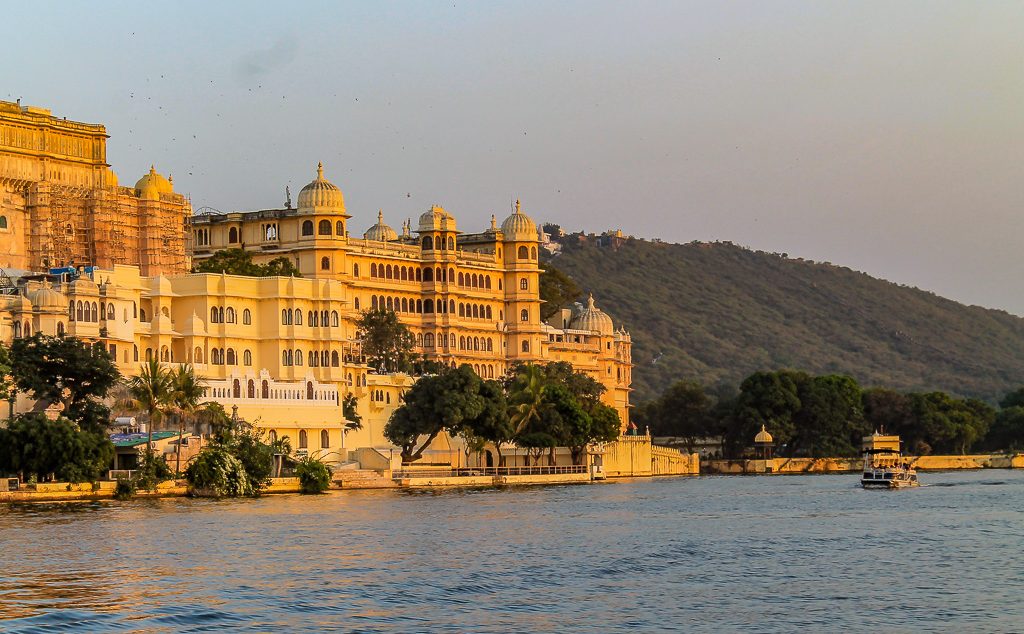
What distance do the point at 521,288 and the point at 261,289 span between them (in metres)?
32.4

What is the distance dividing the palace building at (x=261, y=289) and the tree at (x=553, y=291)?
403 inches

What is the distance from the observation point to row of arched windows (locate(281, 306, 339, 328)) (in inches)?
3932

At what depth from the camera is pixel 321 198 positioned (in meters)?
116

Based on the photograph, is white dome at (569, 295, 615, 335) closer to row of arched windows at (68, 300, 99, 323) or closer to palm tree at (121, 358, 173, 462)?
row of arched windows at (68, 300, 99, 323)

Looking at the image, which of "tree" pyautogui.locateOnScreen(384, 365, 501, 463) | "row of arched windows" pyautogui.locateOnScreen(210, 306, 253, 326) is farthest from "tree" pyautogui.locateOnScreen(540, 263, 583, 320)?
"row of arched windows" pyautogui.locateOnScreen(210, 306, 253, 326)

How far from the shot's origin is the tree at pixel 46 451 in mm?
73062

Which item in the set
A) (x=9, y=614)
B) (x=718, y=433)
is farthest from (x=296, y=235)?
(x=9, y=614)

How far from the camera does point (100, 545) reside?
54.2 meters

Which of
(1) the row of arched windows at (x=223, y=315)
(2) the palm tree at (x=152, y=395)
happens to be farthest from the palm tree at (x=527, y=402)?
(2) the palm tree at (x=152, y=395)

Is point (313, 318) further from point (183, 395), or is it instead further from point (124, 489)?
point (124, 489)

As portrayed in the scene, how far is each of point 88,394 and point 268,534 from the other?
26.3 m

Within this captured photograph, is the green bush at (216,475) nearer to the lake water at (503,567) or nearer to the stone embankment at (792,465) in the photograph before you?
the lake water at (503,567)

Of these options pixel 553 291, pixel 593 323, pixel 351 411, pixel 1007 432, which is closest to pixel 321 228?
pixel 351 411

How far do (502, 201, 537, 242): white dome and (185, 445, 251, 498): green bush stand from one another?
53745mm
